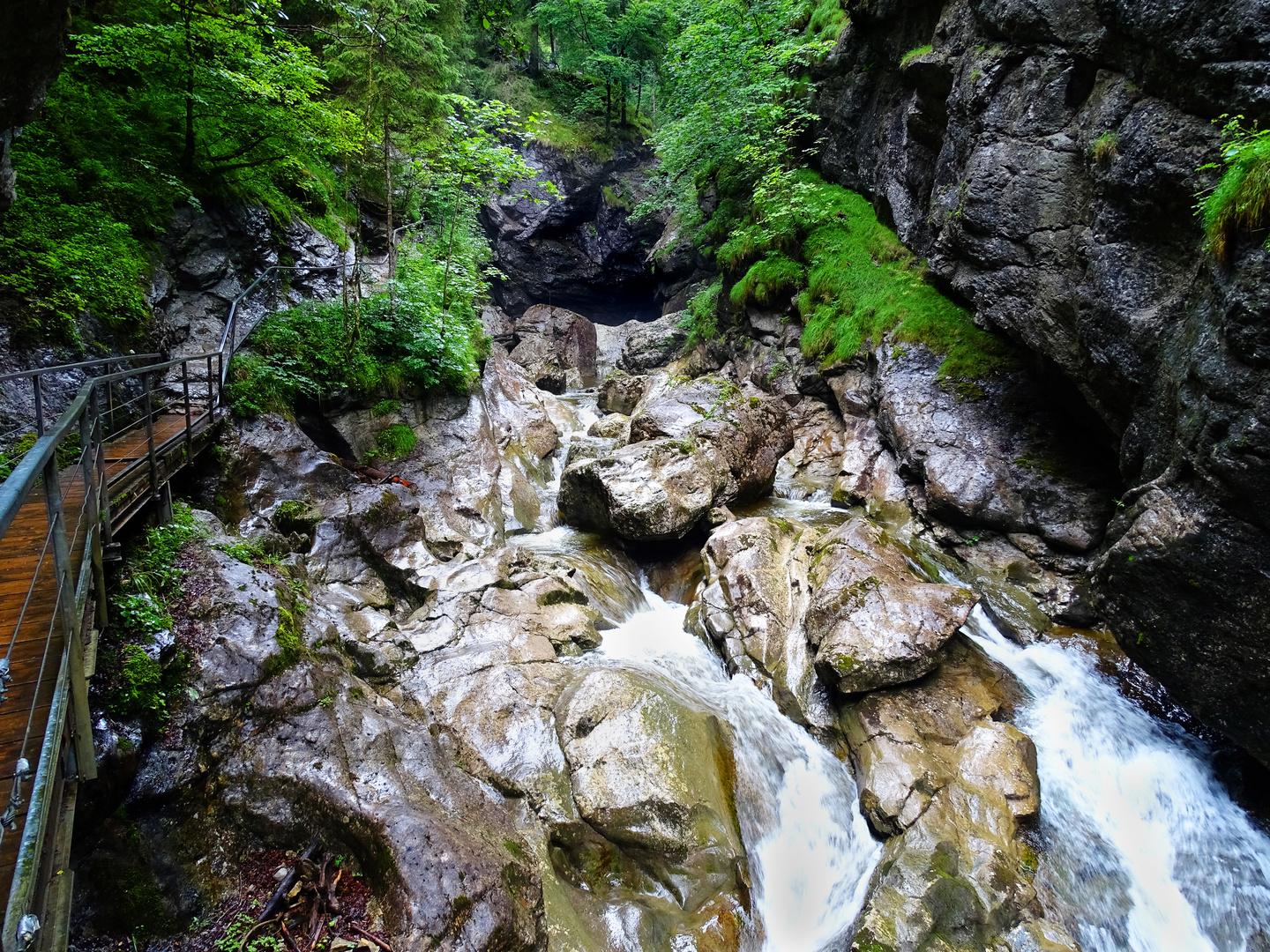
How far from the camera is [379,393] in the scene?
1104 centimetres

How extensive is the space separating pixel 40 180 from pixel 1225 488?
1340 cm

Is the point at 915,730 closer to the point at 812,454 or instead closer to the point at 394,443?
the point at 812,454

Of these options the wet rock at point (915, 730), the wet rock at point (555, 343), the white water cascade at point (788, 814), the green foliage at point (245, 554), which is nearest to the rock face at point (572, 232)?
the wet rock at point (555, 343)

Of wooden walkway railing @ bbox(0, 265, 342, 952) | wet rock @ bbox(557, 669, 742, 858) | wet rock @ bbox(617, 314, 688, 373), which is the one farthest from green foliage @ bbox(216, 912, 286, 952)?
wet rock @ bbox(617, 314, 688, 373)

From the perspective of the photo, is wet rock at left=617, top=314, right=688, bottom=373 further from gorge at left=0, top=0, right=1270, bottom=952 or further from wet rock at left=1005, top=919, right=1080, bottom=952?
wet rock at left=1005, top=919, right=1080, bottom=952

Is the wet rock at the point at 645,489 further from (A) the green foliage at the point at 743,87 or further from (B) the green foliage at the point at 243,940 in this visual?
(A) the green foliage at the point at 743,87

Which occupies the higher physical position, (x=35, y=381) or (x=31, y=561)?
(x=35, y=381)

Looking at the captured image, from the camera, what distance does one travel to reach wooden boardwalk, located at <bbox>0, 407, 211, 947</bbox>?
224cm

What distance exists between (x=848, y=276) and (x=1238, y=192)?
957 cm

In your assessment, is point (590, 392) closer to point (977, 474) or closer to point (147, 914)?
point (977, 474)

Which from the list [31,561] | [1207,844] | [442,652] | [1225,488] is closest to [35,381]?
[31,561]

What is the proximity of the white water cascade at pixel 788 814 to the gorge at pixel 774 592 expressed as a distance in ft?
0.13

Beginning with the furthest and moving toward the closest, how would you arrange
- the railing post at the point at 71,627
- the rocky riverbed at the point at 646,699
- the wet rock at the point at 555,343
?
the wet rock at the point at 555,343, the rocky riverbed at the point at 646,699, the railing post at the point at 71,627

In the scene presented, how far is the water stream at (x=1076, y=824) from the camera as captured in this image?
508cm
